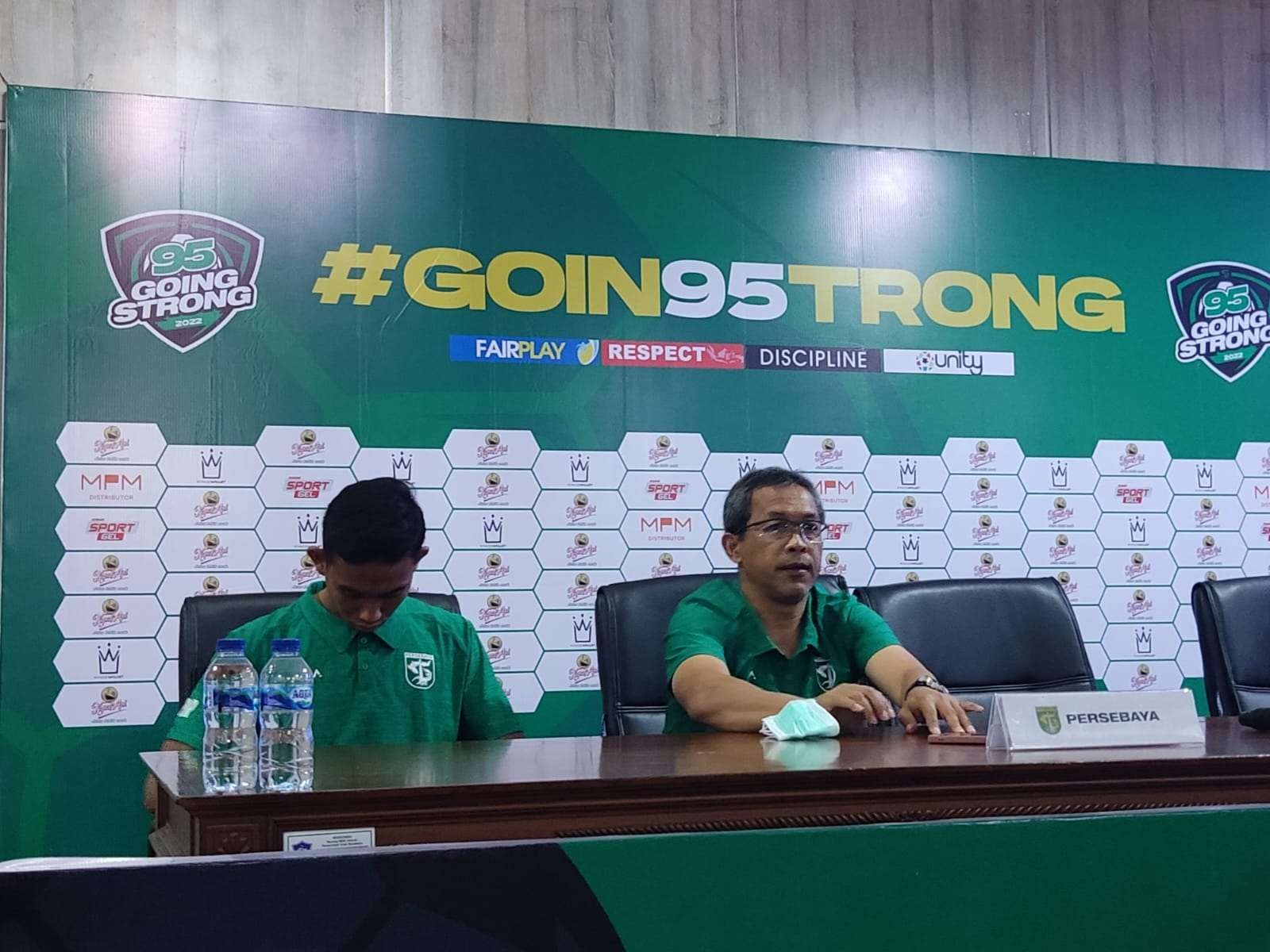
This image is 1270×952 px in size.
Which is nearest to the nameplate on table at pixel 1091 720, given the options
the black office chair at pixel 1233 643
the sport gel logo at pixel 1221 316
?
the black office chair at pixel 1233 643

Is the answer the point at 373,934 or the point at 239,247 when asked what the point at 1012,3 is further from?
the point at 373,934

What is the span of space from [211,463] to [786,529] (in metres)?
1.68

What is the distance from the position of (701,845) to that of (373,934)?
0.27 meters

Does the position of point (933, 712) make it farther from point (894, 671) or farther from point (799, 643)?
point (799, 643)

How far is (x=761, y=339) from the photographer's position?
387cm

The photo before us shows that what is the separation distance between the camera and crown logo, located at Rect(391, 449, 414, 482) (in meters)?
3.59

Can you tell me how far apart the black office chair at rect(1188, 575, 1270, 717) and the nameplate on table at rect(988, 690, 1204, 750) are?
83 centimetres

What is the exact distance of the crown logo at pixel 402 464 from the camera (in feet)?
11.8

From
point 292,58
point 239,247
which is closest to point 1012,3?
point 292,58

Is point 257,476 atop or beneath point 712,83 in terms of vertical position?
beneath

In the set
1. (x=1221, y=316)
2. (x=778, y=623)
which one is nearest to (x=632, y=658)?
(x=778, y=623)

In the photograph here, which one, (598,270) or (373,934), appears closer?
(373,934)

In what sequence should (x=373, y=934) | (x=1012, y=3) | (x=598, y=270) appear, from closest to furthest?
(x=373, y=934) → (x=598, y=270) → (x=1012, y=3)

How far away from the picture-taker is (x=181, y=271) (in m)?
3.49
